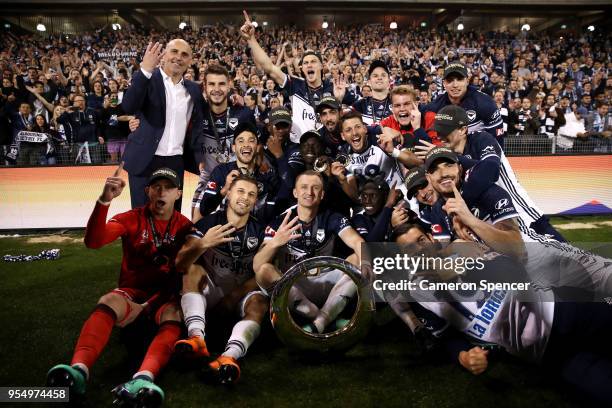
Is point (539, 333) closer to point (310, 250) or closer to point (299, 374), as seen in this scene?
point (299, 374)

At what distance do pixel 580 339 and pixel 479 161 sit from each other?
1592mm

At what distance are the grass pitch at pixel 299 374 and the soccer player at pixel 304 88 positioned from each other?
2.45 metres

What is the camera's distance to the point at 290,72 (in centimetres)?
796

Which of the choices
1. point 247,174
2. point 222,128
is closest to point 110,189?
point 247,174

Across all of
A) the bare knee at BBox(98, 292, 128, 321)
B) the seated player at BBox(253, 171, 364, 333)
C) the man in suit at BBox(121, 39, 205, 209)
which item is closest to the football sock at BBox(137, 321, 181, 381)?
the bare knee at BBox(98, 292, 128, 321)

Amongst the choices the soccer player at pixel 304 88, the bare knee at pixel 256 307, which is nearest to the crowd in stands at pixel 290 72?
the soccer player at pixel 304 88

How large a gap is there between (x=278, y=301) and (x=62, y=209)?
19.2ft

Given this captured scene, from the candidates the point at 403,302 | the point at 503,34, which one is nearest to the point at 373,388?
the point at 403,302

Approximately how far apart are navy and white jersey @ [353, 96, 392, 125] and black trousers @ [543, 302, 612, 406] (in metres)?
2.94

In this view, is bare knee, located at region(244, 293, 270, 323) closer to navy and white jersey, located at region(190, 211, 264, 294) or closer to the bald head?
navy and white jersey, located at region(190, 211, 264, 294)

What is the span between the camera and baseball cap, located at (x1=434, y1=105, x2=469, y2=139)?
384 centimetres

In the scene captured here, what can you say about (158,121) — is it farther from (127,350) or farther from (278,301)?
(278,301)

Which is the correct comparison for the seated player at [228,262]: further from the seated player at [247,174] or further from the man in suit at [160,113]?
the man in suit at [160,113]

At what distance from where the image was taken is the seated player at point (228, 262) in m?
3.26
